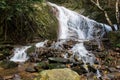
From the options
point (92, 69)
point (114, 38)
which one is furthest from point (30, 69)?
point (114, 38)

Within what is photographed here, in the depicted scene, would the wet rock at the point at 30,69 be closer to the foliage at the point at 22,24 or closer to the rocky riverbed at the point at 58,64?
the rocky riverbed at the point at 58,64

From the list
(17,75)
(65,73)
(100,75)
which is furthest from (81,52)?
(65,73)

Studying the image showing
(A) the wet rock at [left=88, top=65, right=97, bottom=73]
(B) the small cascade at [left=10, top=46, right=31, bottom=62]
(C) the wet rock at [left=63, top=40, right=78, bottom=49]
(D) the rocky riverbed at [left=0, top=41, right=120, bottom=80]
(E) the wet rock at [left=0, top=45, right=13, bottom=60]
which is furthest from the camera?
(C) the wet rock at [left=63, top=40, right=78, bottom=49]

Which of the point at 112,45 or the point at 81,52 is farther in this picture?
the point at 112,45

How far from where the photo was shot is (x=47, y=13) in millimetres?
13617

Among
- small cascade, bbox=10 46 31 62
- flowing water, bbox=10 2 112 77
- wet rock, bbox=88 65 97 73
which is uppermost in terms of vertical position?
flowing water, bbox=10 2 112 77

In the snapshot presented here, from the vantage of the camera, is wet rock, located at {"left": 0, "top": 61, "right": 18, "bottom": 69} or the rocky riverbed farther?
wet rock, located at {"left": 0, "top": 61, "right": 18, "bottom": 69}

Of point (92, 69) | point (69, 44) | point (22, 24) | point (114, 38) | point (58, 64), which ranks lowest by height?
point (92, 69)

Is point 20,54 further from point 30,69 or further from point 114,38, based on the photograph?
point 114,38

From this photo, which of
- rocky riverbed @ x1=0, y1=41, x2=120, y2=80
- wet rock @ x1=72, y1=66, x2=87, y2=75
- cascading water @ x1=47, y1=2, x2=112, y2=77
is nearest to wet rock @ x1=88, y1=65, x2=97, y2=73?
rocky riverbed @ x1=0, y1=41, x2=120, y2=80

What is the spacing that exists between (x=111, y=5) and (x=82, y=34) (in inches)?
120

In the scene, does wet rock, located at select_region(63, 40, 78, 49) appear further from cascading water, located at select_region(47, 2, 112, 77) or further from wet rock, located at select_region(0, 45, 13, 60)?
wet rock, located at select_region(0, 45, 13, 60)

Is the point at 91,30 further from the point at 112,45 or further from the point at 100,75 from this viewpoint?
the point at 100,75

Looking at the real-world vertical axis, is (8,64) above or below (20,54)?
below
